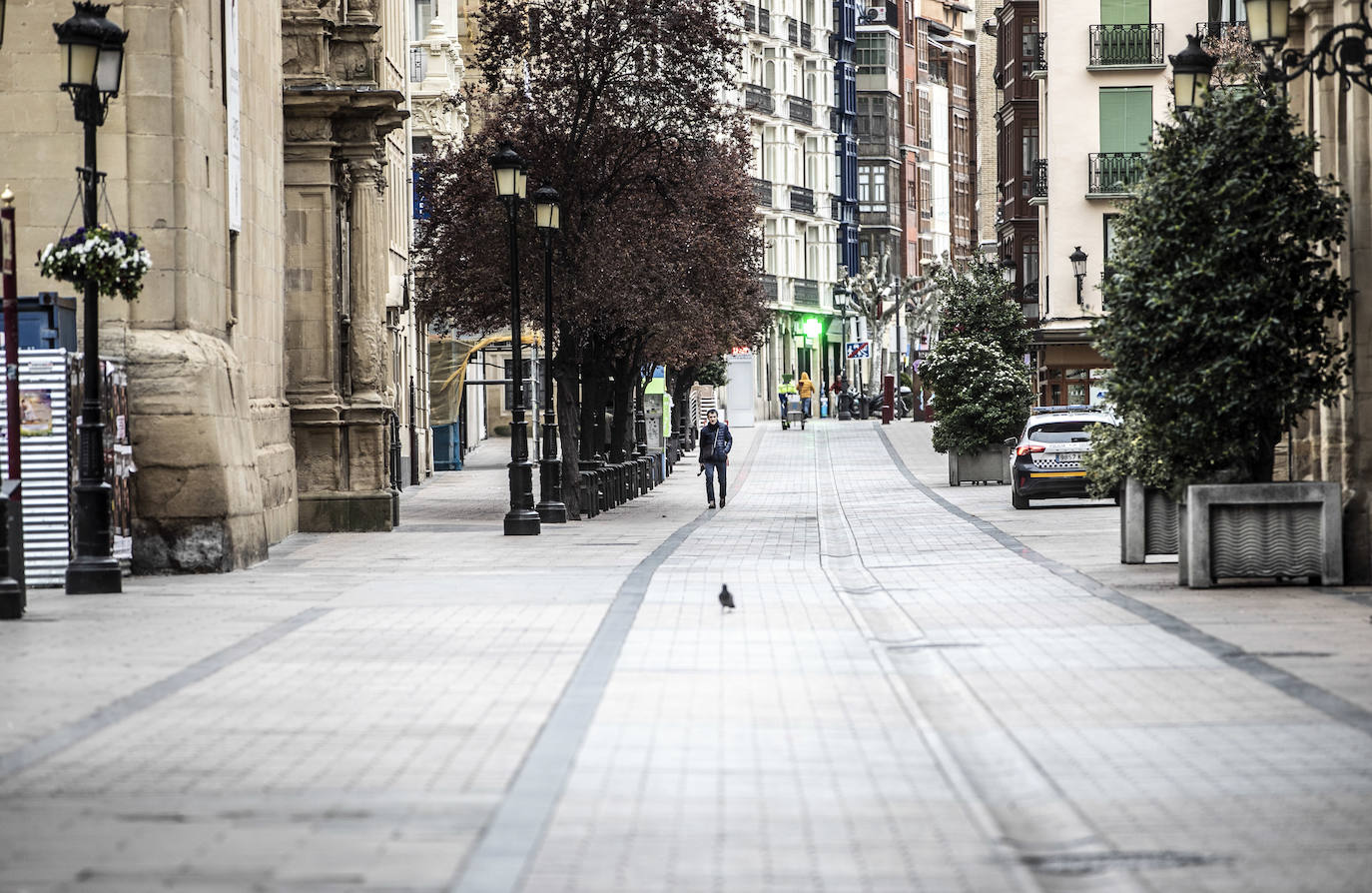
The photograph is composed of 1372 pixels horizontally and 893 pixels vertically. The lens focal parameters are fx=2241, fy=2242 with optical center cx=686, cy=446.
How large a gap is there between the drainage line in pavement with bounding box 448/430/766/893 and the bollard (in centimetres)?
428

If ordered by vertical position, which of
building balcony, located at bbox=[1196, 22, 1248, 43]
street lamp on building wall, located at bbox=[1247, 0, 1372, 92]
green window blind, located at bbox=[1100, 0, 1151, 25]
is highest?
green window blind, located at bbox=[1100, 0, 1151, 25]

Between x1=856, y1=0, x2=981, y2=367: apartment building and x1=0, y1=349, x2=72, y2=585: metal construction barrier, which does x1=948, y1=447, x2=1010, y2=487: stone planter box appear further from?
x1=856, y1=0, x2=981, y2=367: apartment building

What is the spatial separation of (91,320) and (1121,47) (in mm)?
50402

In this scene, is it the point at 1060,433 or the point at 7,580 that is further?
the point at 1060,433

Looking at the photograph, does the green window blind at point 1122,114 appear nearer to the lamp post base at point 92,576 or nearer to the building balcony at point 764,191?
the building balcony at point 764,191

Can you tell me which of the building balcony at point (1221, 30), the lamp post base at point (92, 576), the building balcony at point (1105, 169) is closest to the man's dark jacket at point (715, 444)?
the lamp post base at point (92, 576)

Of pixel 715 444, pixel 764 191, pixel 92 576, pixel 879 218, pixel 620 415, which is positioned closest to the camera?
pixel 92 576

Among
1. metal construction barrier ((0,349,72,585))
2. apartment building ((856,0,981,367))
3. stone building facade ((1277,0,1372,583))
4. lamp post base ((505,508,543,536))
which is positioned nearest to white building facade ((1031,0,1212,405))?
lamp post base ((505,508,543,536))

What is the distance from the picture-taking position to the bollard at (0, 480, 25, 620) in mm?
16016

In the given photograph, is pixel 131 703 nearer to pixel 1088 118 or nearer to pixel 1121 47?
pixel 1088 118

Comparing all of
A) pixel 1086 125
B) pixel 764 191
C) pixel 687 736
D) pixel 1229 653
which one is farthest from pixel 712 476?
pixel 764 191

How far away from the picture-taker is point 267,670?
41.7 feet

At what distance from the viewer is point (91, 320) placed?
18.2 meters

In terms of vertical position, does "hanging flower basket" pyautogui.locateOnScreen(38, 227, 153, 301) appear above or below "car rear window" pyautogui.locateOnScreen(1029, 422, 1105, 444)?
above
